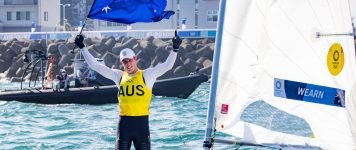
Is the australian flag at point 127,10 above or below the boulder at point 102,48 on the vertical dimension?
above

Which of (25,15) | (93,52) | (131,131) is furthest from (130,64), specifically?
(25,15)

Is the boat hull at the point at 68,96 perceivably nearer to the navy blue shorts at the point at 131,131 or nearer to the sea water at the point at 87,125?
the sea water at the point at 87,125

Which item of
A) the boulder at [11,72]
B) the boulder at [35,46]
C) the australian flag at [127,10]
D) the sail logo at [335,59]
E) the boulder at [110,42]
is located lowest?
the boulder at [11,72]

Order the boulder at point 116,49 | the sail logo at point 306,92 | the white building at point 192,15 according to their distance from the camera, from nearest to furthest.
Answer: the sail logo at point 306,92 < the boulder at point 116,49 < the white building at point 192,15

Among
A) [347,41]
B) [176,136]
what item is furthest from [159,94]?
[347,41]

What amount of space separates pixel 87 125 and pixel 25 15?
205ft

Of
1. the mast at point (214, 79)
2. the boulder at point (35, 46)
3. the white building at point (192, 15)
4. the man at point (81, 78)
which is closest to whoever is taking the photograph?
the mast at point (214, 79)

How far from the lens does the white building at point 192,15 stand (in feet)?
232

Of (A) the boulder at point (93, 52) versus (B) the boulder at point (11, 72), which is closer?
(A) the boulder at point (93, 52)

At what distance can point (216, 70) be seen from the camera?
823cm

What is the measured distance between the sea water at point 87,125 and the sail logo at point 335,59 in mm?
5842

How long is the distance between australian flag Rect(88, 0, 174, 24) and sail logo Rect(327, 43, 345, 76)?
178 centimetres

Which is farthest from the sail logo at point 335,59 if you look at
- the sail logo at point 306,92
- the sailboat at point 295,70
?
Answer: the sail logo at point 306,92

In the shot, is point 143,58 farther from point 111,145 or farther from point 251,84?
point 251,84
